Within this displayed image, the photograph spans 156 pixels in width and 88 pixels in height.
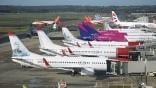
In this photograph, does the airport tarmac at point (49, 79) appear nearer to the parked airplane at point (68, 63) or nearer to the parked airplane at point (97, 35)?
the parked airplane at point (68, 63)

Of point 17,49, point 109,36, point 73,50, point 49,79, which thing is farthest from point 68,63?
point 109,36

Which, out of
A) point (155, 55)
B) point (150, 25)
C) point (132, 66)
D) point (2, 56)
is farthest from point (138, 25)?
point (132, 66)

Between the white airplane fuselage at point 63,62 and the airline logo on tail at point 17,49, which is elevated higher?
the airline logo on tail at point 17,49

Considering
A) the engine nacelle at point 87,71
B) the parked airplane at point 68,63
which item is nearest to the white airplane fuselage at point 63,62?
the parked airplane at point 68,63

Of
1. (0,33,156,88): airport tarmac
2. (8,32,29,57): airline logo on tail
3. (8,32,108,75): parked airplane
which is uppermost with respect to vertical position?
(8,32,29,57): airline logo on tail

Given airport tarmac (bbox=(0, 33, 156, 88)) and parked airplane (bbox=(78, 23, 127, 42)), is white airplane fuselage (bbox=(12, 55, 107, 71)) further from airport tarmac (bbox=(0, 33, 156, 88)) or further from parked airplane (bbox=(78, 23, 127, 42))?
parked airplane (bbox=(78, 23, 127, 42))

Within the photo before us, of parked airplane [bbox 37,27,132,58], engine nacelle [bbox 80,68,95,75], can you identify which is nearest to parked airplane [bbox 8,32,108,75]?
engine nacelle [bbox 80,68,95,75]

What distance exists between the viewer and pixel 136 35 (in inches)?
5256

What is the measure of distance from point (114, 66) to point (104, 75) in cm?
1578

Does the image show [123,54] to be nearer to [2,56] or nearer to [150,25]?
[2,56]

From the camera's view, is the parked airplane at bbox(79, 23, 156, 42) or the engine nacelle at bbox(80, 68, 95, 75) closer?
the engine nacelle at bbox(80, 68, 95, 75)

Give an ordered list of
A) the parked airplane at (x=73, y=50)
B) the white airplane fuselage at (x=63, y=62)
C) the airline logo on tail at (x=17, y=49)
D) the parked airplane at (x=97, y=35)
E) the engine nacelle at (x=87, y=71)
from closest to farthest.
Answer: the engine nacelle at (x=87, y=71) < the white airplane fuselage at (x=63, y=62) < the airline logo on tail at (x=17, y=49) < the parked airplane at (x=73, y=50) < the parked airplane at (x=97, y=35)

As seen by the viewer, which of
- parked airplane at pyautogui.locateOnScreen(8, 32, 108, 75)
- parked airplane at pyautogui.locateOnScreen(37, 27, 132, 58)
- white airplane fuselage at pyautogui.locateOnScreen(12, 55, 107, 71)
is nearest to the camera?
parked airplane at pyautogui.locateOnScreen(8, 32, 108, 75)

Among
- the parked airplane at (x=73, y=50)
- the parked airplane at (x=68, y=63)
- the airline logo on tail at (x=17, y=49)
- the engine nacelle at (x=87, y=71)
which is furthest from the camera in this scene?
the parked airplane at (x=73, y=50)
